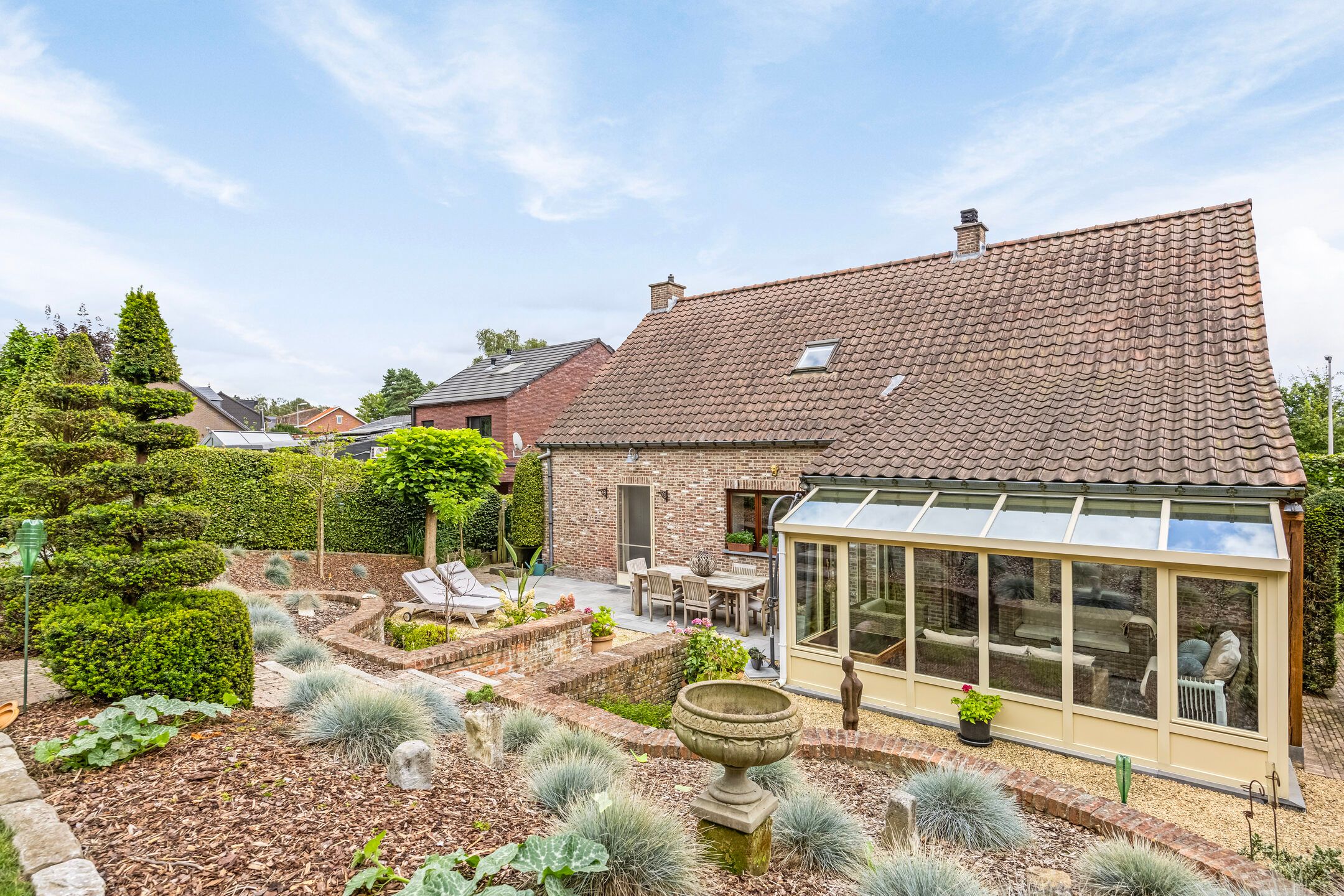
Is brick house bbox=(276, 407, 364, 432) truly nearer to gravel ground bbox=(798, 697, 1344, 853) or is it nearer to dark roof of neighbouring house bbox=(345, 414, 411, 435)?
dark roof of neighbouring house bbox=(345, 414, 411, 435)

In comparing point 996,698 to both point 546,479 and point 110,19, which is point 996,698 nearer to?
point 546,479

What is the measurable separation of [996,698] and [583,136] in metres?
12.8

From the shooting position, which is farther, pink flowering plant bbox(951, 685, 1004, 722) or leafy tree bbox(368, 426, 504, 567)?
leafy tree bbox(368, 426, 504, 567)

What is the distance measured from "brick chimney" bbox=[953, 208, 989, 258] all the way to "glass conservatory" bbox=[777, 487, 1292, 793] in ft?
24.4

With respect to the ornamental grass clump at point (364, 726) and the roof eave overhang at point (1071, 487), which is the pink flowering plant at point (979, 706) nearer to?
the roof eave overhang at point (1071, 487)

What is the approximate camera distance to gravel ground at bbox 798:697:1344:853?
197 inches

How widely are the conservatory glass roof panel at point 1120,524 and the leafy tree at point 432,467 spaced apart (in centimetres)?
1138

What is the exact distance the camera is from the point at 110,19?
26.7 ft

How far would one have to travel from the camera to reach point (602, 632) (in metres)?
9.50

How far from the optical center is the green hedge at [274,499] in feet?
47.0

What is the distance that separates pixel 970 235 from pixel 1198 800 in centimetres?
1066

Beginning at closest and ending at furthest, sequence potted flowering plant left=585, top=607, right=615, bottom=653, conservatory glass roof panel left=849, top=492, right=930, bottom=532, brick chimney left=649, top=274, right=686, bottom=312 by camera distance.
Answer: conservatory glass roof panel left=849, top=492, right=930, bottom=532 → potted flowering plant left=585, top=607, right=615, bottom=653 → brick chimney left=649, top=274, right=686, bottom=312

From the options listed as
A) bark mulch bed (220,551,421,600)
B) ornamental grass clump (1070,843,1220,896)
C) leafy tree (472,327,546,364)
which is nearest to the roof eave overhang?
ornamental grass clump (1070,843,1220,896)

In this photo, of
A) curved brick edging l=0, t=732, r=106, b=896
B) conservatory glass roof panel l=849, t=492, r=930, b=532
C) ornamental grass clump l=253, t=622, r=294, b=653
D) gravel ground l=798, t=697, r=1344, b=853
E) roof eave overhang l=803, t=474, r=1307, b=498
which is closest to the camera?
curved brick edging l=0, t=732, r=106, b=896
